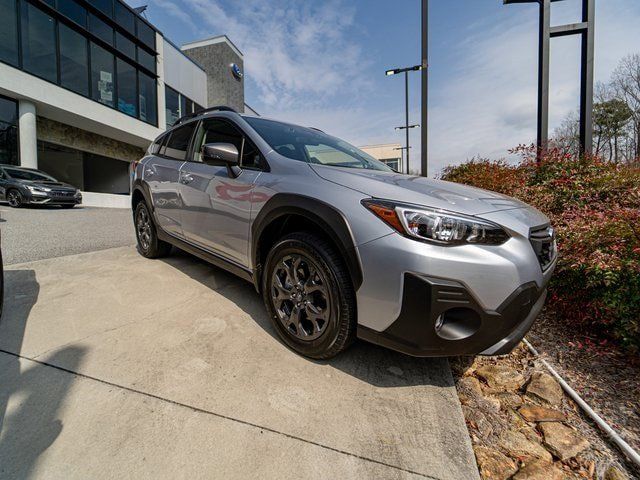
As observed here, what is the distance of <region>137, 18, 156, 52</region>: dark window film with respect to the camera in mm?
17609

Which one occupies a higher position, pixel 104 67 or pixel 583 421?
pixel 104 67

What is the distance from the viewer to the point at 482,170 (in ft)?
19.0

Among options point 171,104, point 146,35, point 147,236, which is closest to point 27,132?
point 171,104

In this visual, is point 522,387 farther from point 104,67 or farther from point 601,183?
point 104,67

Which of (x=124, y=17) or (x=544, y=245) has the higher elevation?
(x=124, y=17)

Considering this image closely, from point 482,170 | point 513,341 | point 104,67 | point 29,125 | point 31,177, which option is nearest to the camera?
point 513,341

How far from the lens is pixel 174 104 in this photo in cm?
2067

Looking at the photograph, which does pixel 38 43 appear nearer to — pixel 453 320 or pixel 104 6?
pixel 104 6

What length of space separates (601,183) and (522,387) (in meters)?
Answer: 2.77

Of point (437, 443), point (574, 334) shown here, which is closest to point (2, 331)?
point (437, 443)

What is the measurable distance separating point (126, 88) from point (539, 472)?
2116 centimetres

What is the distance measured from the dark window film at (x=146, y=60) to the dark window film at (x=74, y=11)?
3.17 meters

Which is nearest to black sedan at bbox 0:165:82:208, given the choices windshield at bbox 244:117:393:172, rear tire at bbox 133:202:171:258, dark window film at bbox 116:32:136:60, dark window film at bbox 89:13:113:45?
dark window film at bbox 89:13:113:45

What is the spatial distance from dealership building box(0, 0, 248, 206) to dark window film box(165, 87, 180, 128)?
6cm
